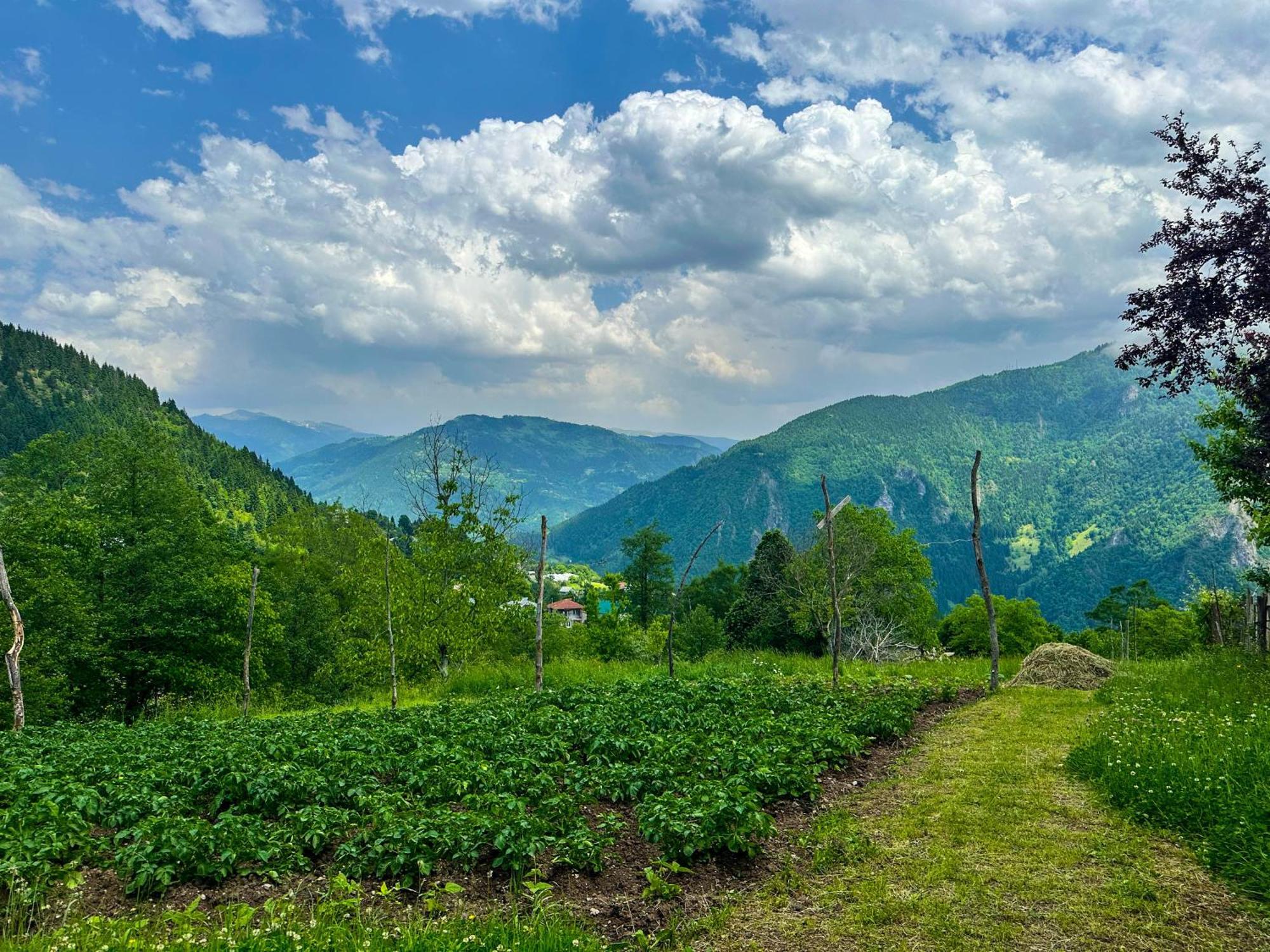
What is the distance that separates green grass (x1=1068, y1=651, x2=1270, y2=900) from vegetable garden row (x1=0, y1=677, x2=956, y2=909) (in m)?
3.65

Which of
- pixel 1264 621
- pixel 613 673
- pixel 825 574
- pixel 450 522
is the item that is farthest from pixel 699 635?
pixel 1264 621

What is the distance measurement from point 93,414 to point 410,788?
157 metres

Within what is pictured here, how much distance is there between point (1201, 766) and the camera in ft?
27.5

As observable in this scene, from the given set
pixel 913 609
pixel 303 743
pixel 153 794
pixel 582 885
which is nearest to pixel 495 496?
pixel 303 743

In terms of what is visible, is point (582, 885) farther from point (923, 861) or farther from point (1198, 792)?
point (1198, 792)

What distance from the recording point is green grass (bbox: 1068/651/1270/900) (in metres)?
6.82

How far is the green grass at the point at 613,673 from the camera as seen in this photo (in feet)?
76.6

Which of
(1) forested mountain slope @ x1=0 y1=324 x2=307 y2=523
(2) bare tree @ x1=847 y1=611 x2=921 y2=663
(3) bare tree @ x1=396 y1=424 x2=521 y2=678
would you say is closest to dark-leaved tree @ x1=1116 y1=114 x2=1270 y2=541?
(3) bare tree @ x1=396 y1=424 x2=521 y2=678

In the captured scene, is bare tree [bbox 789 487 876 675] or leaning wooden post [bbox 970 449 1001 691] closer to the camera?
leaning wooden post [bbox 970 449 1001 691]

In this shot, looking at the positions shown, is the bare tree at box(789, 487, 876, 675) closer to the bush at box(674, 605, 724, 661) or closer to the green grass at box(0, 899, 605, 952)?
the bush at box(674, 605, 724, 661)

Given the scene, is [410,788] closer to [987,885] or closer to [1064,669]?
[987,885]

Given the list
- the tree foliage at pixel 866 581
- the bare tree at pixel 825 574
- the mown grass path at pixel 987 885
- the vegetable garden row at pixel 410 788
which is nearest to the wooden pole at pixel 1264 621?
the vegetable garden row at pixel 410 788

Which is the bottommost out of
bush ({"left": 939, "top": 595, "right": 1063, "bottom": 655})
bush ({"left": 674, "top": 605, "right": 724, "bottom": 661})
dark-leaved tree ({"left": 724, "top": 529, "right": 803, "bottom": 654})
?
bush ({"left": 939, "top": 595, "right": 1063, "bottom": 655})

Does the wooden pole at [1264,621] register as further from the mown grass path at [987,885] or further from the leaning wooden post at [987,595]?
the mown grass path at [987,885]
